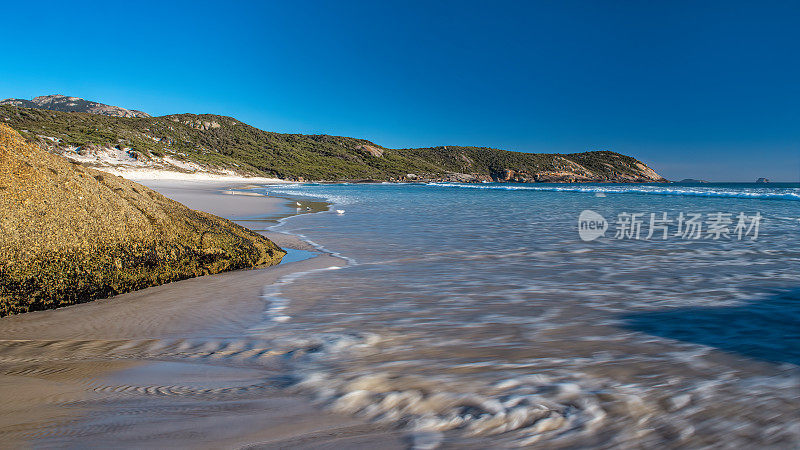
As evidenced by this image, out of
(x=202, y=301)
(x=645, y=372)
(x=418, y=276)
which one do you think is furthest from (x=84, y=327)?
(x=645, y=372)

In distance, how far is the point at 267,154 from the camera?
429ft

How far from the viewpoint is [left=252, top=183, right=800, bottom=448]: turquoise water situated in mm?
2197

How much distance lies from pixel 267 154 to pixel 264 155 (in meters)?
3.34

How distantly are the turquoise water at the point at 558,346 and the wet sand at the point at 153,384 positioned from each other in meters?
0.24

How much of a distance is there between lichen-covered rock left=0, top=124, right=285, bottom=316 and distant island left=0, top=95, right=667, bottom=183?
61.7 metres

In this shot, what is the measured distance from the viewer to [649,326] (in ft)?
12.4

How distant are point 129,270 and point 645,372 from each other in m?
4.70

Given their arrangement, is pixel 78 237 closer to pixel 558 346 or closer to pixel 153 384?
pixel 153 384

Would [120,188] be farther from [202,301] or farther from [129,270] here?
[202,301]

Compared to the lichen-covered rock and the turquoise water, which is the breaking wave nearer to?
the turquoise water

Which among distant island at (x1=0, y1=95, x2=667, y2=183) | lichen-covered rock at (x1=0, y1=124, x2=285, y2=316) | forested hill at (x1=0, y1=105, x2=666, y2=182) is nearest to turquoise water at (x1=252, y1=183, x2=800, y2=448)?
lichen-covered rock at (x1=0, y1=124, x2=285, y2=316)

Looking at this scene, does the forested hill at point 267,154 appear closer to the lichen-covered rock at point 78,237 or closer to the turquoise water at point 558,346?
the lichen-covered rock at point 78,237

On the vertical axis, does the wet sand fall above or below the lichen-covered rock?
→ below

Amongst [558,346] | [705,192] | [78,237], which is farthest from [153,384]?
[705,192]
